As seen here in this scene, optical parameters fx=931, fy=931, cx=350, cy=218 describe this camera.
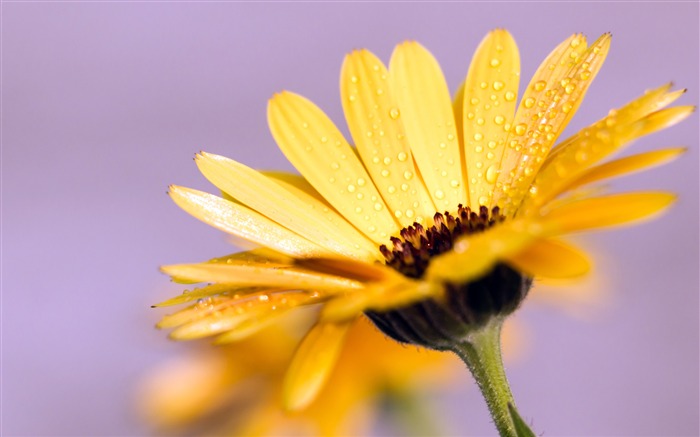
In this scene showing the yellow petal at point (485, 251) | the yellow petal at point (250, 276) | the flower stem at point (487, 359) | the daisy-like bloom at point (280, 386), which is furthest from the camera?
the daisy-like bloom at point (280, 386)

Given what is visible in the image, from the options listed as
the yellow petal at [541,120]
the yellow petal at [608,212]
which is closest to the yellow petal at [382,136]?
the yellow petal at [541,120]

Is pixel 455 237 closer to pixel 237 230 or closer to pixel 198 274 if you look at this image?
pixel 237 230

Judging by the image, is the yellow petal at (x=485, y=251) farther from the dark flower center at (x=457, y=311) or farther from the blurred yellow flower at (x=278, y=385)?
the blurred yellow flower at (x=278, y=385)

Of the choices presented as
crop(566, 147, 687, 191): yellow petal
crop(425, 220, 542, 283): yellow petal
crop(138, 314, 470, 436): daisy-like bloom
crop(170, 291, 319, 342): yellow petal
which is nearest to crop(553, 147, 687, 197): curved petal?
crop(566, 147, 687, 191): yellow petal

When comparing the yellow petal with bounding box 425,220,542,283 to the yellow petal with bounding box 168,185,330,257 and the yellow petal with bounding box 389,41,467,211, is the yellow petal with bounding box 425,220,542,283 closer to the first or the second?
the yellow petal with bounding box 168,185,330,257

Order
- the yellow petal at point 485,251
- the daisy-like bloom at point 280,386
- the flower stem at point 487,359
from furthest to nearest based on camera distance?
the daisy-like bloom at point 280,386, the flower stem at point 487,359, the yellow petal at point 485,251

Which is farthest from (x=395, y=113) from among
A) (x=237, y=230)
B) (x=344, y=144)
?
(x=237, y=230)
